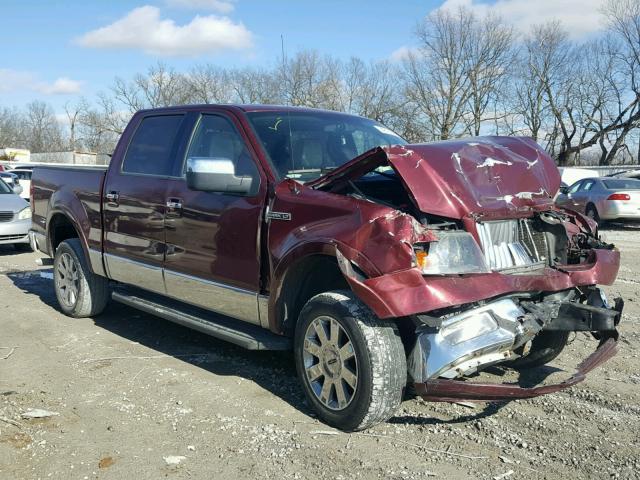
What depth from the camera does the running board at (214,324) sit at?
430cm

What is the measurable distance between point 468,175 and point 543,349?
161cm

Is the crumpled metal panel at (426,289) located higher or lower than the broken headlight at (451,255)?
lower

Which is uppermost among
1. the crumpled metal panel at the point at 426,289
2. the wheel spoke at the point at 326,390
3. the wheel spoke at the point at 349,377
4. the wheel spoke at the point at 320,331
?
the crumpled metal panel at the point at 426,289

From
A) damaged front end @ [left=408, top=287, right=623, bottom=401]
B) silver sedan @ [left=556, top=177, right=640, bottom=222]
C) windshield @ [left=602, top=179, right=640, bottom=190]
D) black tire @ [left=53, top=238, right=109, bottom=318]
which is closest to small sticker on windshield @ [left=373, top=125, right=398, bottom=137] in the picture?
damaged front end @ [left=408, top=287, right=623, bottom=401]

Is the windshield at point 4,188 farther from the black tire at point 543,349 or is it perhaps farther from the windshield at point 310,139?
the black tire at point 543,349

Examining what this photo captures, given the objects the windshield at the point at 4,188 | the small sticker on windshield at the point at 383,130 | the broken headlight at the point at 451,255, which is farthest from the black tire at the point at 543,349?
the windshield at the point at 4,188

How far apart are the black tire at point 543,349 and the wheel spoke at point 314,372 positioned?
1.76 meters

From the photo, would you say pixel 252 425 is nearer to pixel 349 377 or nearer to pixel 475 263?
pixel 349 377

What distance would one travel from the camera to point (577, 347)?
550cm

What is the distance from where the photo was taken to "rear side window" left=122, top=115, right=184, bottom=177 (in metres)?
5.40

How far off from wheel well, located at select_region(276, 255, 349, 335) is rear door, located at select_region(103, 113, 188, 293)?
148 centimetres

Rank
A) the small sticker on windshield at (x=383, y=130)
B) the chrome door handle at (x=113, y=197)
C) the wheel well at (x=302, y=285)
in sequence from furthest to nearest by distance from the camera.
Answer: the chrome door handle at (x=113, y=197) → the small sticker on windshield at (x=383, y=130) → the wheel well at (x=302, y=285)

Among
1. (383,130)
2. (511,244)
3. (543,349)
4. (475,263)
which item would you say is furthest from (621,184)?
(475,263)

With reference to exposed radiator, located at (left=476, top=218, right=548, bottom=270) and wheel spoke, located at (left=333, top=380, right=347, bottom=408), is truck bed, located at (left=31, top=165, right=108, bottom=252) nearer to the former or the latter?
wheel spoke, located at (left=333, top=380, right=347, bottom=408)
